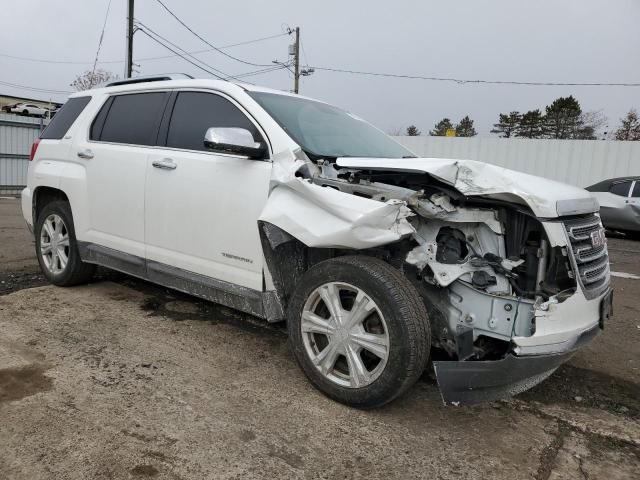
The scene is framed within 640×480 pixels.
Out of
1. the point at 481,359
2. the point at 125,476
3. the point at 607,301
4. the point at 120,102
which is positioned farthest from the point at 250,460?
the point at 120,102

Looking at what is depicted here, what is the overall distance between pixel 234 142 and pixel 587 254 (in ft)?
6.77

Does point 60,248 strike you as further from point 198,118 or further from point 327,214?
point 327,214

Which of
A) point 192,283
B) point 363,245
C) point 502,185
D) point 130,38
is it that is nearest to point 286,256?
point 363,245

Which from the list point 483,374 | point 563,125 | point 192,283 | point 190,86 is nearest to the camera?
point 483,374

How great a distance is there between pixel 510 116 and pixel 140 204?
41.4m

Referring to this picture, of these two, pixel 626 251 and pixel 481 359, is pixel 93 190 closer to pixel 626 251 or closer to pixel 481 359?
pixel 481 359

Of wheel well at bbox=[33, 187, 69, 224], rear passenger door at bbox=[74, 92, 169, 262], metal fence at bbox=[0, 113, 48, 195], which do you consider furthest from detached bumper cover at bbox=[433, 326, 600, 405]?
metal fence at bbox=[0, 113, 48, 195]

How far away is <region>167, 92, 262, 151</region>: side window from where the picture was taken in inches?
140

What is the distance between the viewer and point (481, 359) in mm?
2818

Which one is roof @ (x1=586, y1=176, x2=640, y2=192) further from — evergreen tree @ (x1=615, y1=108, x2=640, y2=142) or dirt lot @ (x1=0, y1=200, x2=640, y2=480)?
evergreen tree @ (x1=615, y1=108, x2=640, y2=142)

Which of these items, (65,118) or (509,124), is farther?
(509,124)

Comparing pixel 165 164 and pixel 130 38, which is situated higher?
pixel 130 38

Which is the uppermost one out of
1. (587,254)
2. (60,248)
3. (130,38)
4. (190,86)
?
(130,38)

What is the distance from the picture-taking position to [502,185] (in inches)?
102
